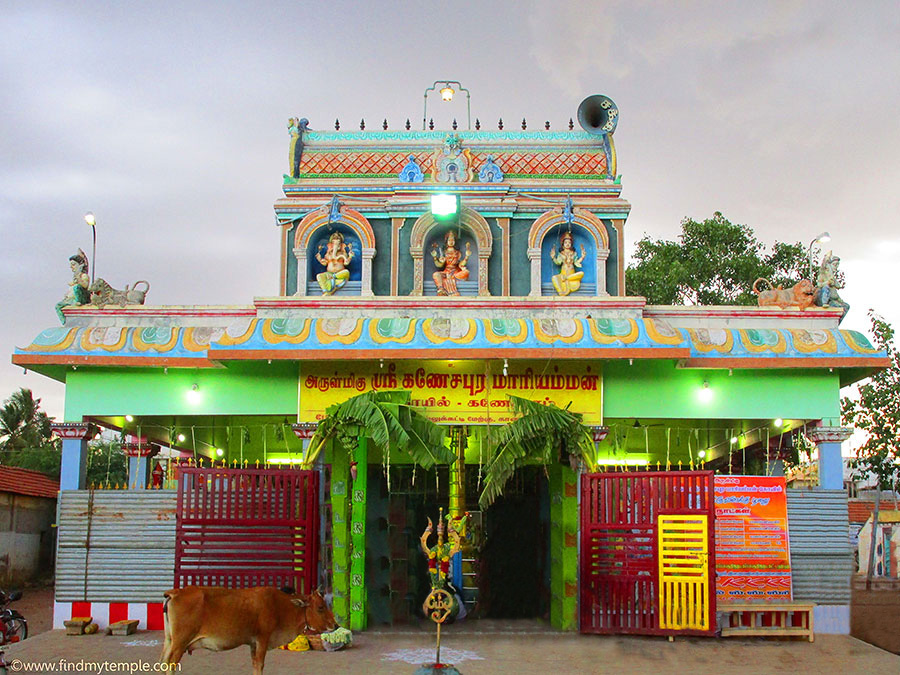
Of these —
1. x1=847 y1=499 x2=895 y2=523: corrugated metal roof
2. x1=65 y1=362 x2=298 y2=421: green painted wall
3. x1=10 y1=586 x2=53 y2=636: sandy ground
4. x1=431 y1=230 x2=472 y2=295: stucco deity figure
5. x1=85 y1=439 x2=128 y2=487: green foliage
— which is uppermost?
x1=431 y1=230 x2=472 y2=295: stucco deity figure

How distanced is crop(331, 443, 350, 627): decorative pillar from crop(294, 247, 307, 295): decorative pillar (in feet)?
12.7

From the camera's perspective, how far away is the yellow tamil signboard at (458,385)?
13609 millimetres

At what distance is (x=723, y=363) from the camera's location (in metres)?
13.7

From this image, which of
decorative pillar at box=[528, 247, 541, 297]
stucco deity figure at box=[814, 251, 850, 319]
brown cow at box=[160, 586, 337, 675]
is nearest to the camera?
brown cow at box=[160, 586, 337, 675]

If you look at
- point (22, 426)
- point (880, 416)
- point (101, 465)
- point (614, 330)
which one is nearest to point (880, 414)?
point (880, 416)

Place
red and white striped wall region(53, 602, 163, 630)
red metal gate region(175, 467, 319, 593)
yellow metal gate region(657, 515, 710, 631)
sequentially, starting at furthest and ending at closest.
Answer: red and white striped wall region(53, 602, 163, 630) < red metal gate region(175, 467, 319, 593) < yellow metal gate region(657, 515, 710, 631)

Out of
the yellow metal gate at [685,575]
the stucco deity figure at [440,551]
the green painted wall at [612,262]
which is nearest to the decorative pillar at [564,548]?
the yellow metal gate at [685,575]

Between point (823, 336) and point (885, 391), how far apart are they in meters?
10.2

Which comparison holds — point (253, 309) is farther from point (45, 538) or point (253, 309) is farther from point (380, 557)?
point (45, 538)

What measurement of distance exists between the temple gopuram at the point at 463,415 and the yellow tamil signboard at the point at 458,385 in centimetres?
3

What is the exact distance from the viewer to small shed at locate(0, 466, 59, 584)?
22156 millimetres

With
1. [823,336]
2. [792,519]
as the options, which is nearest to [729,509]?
[792,519]

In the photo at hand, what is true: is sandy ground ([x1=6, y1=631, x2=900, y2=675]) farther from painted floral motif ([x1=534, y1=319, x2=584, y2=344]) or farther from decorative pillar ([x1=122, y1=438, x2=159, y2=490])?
decorative pillar ([x1=122, y1=438, x2=159, y2=490])

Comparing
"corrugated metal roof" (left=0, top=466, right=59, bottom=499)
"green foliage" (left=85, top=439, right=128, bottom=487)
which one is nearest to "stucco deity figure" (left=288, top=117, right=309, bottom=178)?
"corrugated metal roof" (left=0, top=466, right=59, bottom=499)
